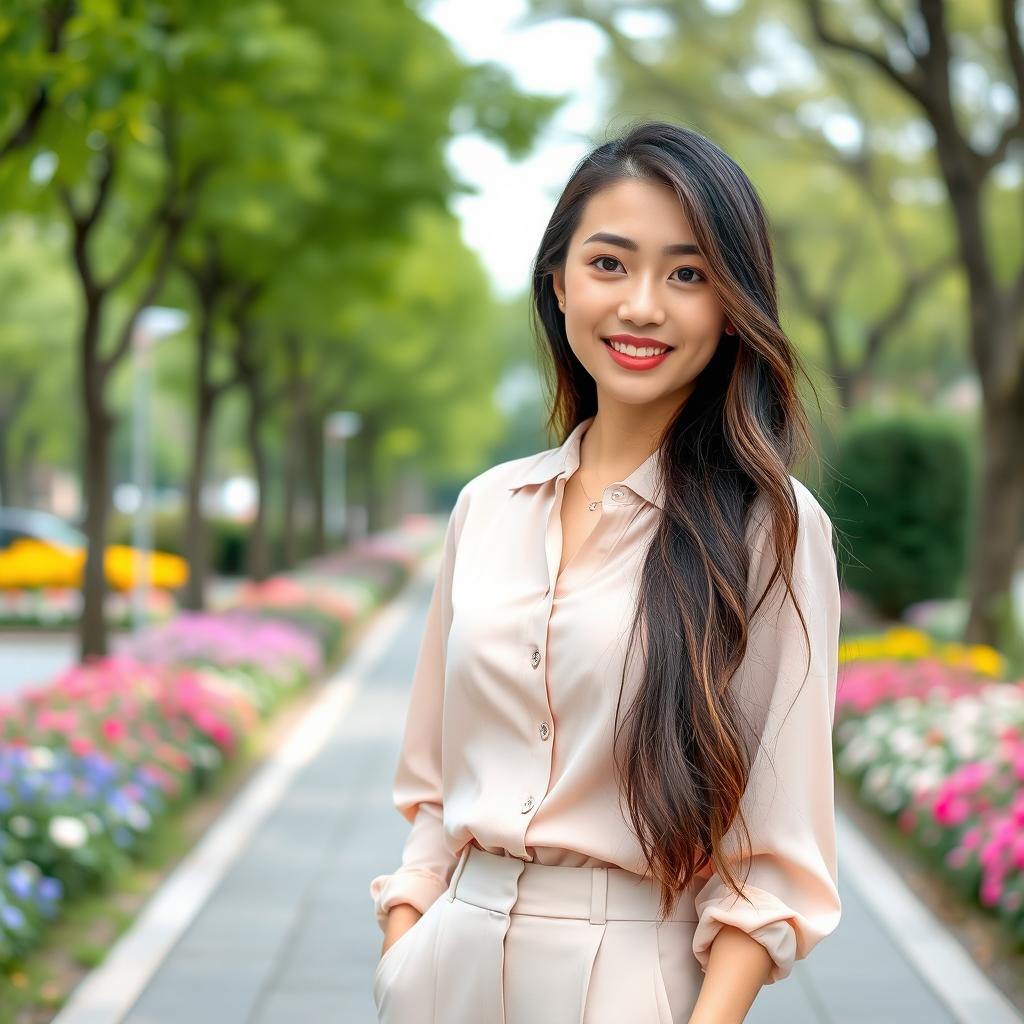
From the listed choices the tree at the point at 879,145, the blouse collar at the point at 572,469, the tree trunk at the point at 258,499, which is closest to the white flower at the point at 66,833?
the blouse collar at the point at 572,469

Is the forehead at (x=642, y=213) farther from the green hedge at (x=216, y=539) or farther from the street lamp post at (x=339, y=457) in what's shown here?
the green hedge at (x=216, y=539)

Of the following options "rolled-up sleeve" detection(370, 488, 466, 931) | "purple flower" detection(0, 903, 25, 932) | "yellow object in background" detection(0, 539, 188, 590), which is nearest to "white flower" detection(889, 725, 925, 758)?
"purple flower" detection(0, 903, 25, 932)

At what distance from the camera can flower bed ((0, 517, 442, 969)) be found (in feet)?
19.7

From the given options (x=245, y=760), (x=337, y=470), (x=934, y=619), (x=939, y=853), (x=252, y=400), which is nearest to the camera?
(x=939, y=853)

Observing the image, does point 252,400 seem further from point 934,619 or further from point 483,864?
point 483,864

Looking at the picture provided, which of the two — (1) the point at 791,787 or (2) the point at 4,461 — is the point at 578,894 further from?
(2) the point at 4,461

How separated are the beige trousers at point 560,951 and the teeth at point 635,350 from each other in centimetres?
65

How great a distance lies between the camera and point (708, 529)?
1.99 m

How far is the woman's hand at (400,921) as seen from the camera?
2242 mm

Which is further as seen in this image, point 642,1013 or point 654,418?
point 654,418

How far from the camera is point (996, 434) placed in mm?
11023

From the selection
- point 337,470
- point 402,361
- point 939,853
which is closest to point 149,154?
point 939,853

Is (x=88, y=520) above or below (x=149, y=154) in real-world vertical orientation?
below

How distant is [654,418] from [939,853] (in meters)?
5.26
